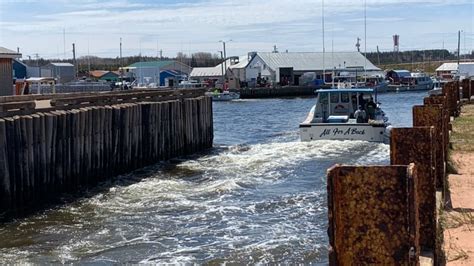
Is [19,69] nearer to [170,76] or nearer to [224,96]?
[224,96]

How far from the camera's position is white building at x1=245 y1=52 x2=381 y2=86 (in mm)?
101375

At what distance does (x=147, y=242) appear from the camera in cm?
1260

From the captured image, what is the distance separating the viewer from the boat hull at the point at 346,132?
26.8 meters

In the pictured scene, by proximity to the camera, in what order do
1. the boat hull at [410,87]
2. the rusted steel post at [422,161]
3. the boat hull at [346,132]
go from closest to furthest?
the rusted steel post at [422,161], the boat hull at [346,132], the boat hull at [410,87]

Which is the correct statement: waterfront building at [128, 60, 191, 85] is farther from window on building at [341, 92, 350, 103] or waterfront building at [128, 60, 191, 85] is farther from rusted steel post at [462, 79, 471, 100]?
window on building at [341, 92, 350, 103]

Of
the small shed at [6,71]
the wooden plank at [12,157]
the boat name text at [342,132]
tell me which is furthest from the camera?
the small shed at [6,71]

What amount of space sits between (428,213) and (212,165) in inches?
672

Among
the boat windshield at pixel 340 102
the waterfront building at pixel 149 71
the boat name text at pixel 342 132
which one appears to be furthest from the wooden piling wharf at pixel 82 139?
the waterfront building at pixel 149 71

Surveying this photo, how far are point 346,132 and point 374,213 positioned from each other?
22.7 metres

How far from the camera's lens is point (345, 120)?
28.1 m

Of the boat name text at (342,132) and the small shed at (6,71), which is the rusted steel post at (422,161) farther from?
the small shed at (6,71)

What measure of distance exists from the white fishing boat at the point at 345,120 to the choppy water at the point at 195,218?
6.99ft

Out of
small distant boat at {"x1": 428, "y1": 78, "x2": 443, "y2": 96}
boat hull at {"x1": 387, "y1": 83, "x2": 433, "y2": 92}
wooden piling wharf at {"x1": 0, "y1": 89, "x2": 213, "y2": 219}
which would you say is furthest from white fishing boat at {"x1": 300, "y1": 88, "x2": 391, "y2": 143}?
boat hull at {"x1": 387, "y1": 83, "x2": 433, "y2": 92}

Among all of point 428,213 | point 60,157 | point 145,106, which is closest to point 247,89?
point 145,106
